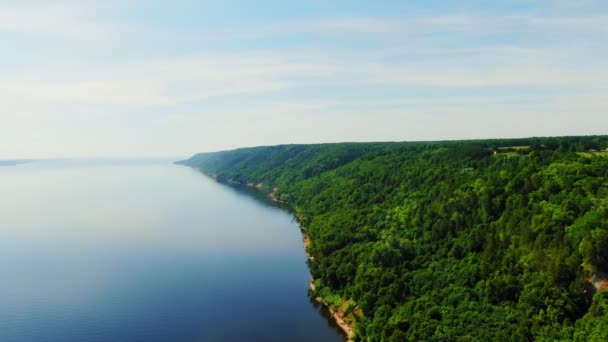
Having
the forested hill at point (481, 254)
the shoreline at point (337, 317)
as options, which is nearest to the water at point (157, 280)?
the shoreline at point (337, 317)

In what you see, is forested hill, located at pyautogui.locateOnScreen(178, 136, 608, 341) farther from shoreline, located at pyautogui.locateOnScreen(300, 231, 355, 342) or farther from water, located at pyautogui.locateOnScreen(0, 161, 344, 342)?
A: water, located at pyautogui.locateOnScreen(0, 161, 344, 342)

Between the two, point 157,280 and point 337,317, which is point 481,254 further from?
point 157,280

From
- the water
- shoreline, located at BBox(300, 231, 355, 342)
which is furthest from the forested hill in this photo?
the water

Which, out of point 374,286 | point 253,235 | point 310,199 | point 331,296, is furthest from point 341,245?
point 310,199

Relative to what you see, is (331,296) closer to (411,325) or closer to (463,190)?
(411,325)

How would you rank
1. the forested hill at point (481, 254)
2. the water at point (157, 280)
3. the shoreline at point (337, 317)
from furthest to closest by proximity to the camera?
the water at point (157, 280), the shoreline at point (337, 317), the forested hill at point (481, 254)

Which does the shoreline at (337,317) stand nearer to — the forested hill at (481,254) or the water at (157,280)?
the forested hill at (481,254)
